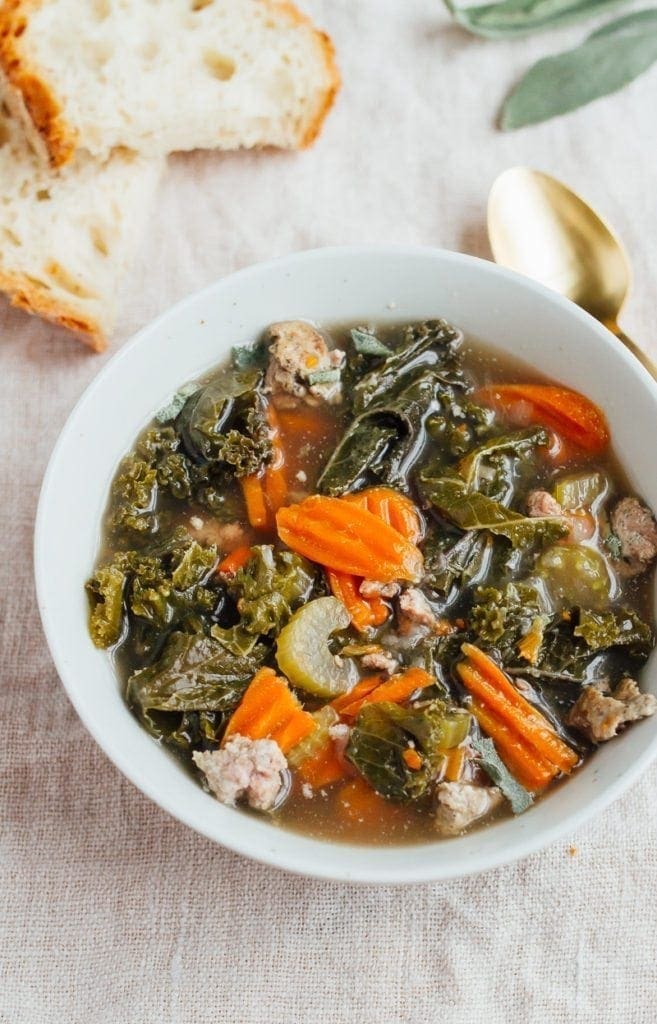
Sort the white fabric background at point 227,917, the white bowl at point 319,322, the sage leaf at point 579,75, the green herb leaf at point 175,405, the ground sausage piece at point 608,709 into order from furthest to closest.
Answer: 1. the sage leaf at point 579,75
2. the green herb leaf at point 175,405
3. the white fabric background at point 227,917
4. the ground sausage piece at point 608,709
5. the white bowl at point 319,322

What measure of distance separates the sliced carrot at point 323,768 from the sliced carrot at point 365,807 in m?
0.04

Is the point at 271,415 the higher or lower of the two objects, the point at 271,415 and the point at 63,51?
the lower

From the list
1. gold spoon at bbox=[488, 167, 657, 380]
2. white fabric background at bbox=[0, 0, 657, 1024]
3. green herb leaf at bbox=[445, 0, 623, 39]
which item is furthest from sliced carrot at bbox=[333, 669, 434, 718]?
green herb leaf at bbox=[445, 0, 623, 39]

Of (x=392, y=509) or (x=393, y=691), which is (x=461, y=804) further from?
(x=392, y=509)

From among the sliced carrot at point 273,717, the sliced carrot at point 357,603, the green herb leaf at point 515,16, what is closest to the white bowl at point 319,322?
the sliced carrot at point 273,717

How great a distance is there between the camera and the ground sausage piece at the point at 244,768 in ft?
10.2

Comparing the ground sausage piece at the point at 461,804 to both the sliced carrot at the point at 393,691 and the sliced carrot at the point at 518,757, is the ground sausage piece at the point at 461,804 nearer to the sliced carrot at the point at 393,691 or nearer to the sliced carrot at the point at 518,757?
the sliced carrot at the point at 518,757

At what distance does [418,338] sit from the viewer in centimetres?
373

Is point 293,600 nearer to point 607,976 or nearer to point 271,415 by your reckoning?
point 271,415

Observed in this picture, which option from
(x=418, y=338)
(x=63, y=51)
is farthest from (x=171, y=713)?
(x=63, y=51)

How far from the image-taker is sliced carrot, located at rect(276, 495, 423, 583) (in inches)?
132

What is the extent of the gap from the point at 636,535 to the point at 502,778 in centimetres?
93

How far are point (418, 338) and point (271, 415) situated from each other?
0.60 m

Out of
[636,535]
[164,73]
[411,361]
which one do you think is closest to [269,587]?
[411,361]
